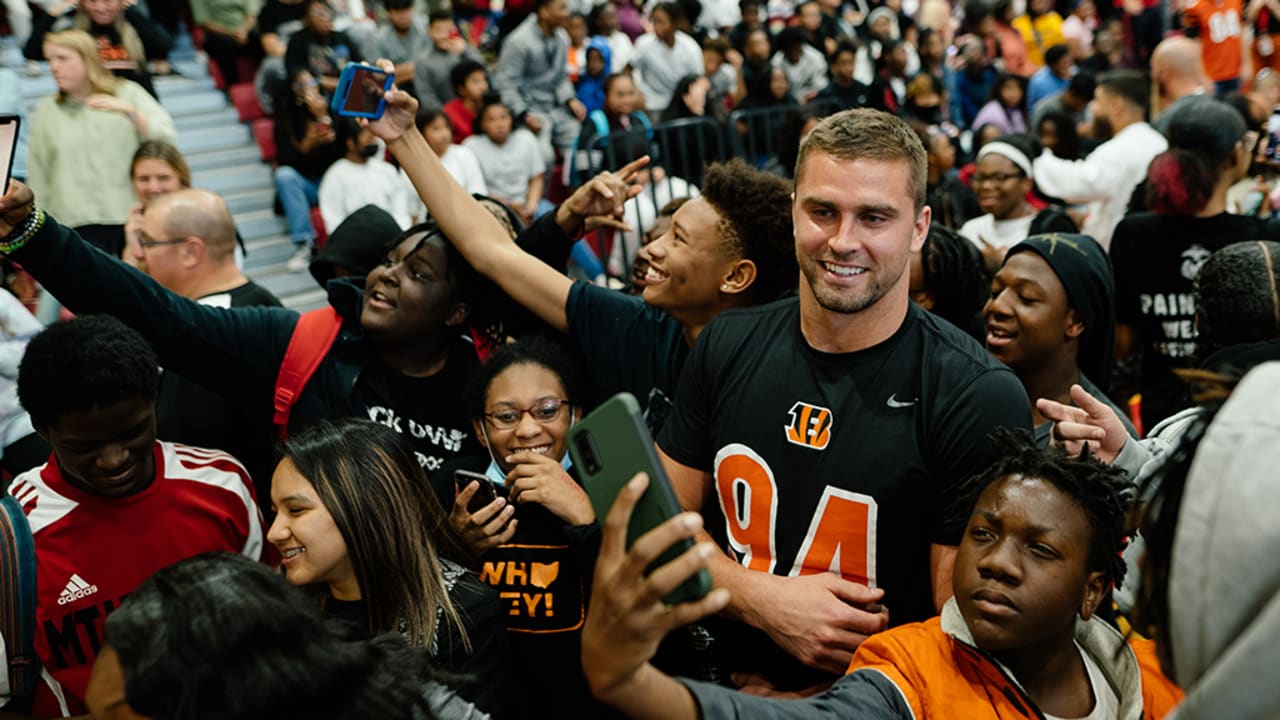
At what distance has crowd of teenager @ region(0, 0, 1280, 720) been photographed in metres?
1.48

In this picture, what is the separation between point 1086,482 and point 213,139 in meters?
9.28

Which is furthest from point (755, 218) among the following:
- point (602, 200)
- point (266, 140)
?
point (266, 140)

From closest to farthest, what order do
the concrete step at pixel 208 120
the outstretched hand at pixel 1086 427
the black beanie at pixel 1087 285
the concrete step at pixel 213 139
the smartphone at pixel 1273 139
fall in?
the outstretched hand at pixel 1086 427
the black beanie at pixel 1087 285
the smartphone at pixel 1273 139
the concrete step at pixel 213 139
the concrete step at pixel 208 120

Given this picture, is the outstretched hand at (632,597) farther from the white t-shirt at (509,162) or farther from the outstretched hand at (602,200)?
the white t-shirt at (509,162)

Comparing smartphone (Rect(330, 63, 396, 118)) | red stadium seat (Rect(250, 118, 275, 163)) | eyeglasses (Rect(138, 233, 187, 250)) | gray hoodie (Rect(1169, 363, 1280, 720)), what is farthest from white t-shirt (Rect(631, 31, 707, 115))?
gray hoodie (Rect(1169, 363, 1280, 720))

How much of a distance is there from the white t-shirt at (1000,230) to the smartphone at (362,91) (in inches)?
121

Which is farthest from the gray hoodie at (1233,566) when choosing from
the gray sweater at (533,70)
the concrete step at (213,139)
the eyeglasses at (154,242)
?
the concrete step at (213,139)

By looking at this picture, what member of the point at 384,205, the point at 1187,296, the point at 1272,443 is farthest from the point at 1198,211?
the point at 384,205

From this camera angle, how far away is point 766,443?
2389 mm

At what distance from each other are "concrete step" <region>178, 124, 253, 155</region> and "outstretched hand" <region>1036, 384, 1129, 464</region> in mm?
8853

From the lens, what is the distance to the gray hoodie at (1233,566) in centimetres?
105

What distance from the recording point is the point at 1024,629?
201 centimetres

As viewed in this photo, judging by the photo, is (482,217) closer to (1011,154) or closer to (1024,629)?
(1024,629)

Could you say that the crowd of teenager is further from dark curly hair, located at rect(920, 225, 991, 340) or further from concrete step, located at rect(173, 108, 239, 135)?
concrete step, located at rect(173, 108, 239, 135)
